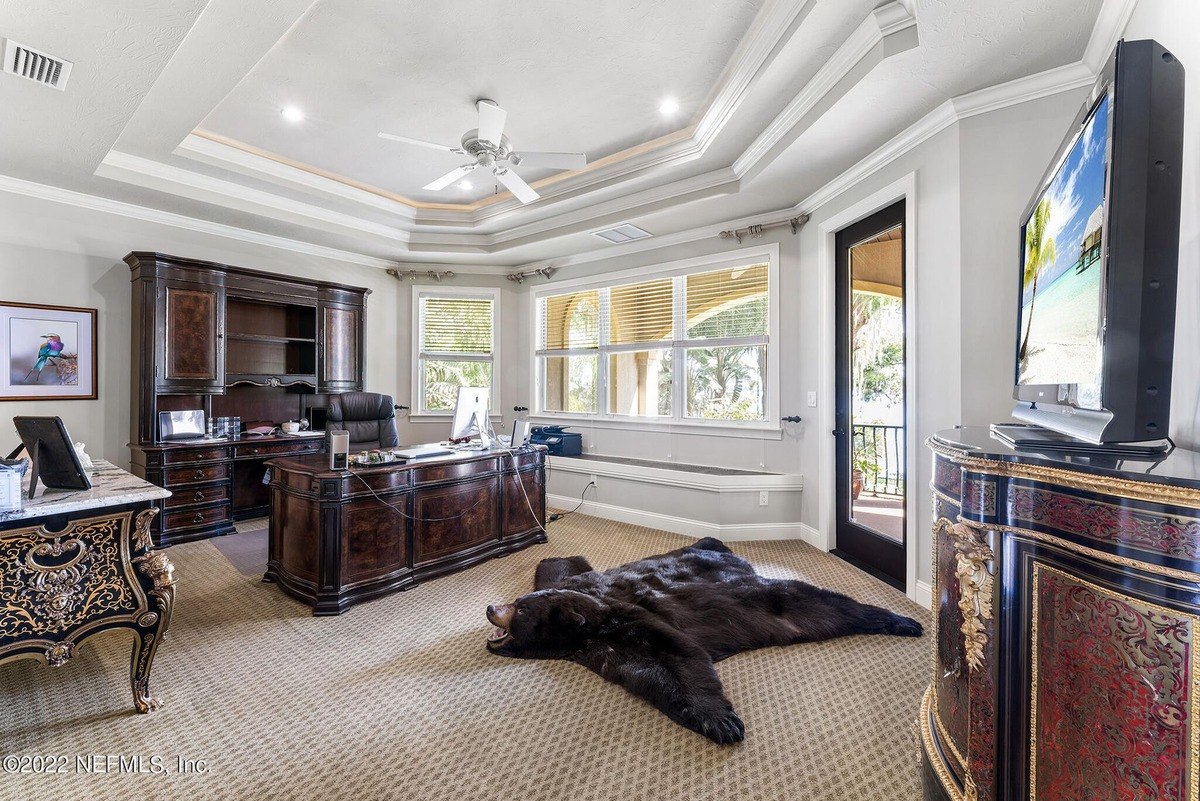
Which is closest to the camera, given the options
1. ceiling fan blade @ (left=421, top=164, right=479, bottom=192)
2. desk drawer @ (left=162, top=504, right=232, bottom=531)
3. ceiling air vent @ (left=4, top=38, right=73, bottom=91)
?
ceiling air vent @ (left=4, top=38, right=73, bottom=91)

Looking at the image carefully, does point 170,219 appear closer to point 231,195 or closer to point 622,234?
point 231,195

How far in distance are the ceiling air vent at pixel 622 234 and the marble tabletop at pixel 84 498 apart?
373 centimetres

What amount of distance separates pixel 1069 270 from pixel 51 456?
3.45 metres

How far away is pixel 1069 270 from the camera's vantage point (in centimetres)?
139

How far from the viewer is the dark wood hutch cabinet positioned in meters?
3.93

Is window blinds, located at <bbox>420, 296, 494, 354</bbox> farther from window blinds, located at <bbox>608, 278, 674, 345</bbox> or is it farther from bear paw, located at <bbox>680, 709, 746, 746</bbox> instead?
bear paw, located at <bbox>680, 709, 746, 746</bbox>

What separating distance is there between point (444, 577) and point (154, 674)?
4.63 ft

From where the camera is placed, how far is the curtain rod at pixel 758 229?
13.2ft

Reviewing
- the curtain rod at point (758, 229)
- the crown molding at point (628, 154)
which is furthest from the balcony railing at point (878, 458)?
the crown molding at point (628, 154)

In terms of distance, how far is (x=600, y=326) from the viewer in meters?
5.37

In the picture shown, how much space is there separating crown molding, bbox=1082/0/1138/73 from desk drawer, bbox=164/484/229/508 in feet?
19.0

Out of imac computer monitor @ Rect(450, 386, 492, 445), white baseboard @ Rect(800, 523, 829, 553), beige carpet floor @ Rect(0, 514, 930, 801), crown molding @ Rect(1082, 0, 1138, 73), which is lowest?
beige carpet floor @ Rect(0, 514, 930, 801)

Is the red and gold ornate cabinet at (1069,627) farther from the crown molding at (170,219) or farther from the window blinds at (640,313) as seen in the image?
the crown molding at (170,219)

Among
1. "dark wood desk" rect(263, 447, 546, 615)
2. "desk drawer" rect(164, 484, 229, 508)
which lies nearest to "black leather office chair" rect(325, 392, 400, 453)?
"desk drawer" rect(164, 484, 229, 508)
